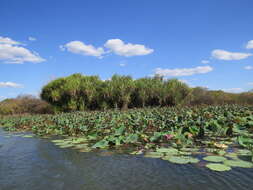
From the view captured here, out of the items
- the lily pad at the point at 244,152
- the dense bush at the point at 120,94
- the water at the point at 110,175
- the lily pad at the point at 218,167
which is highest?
the dense bush at the point at 120,94

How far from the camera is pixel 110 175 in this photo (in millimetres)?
2451

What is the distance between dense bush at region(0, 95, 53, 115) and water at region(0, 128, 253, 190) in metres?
15.1

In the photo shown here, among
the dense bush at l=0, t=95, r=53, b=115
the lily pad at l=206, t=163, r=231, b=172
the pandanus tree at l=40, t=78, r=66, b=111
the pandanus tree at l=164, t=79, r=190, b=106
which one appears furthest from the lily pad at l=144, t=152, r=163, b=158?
the dense bush at l=0, t=95, r=53, b=115

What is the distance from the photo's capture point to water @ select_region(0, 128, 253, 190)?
2.11m

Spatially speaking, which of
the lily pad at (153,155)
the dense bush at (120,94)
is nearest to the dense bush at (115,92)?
the dense bush at (120,94)

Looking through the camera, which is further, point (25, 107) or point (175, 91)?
point (25, 107)

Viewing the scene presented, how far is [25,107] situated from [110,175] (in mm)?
18808

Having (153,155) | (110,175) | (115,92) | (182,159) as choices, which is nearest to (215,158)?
(182,159)

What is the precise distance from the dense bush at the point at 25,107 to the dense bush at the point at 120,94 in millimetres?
3216

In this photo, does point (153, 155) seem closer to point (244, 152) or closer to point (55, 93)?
point (244, 152)

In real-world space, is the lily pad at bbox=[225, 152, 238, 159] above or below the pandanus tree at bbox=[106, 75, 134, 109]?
below

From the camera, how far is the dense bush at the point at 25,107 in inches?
699

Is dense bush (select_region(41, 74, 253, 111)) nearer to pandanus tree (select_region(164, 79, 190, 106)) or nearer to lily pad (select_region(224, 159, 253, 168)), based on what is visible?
pandanus tree (select_region(164, 79, 190, 106))

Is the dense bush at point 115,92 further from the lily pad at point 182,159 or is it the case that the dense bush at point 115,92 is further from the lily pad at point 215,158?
the lily pad at point 215,158
